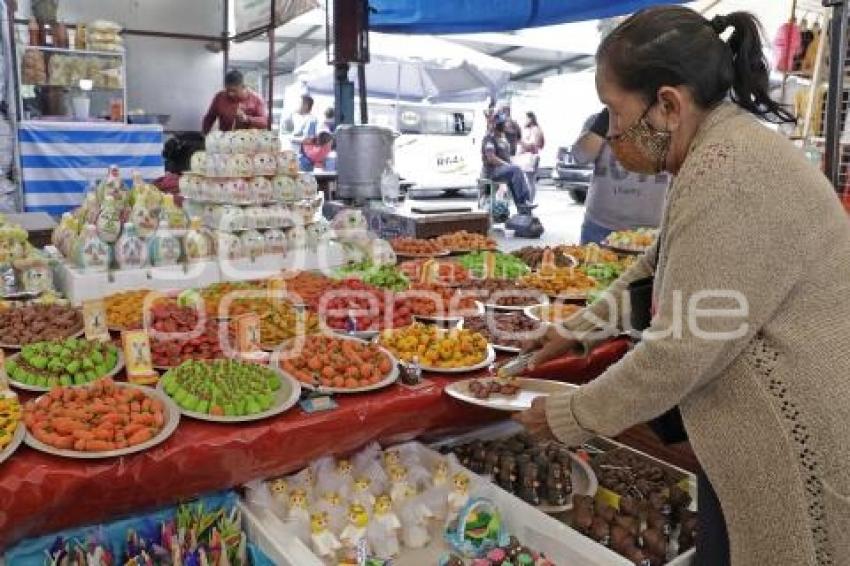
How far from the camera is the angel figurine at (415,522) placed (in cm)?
185

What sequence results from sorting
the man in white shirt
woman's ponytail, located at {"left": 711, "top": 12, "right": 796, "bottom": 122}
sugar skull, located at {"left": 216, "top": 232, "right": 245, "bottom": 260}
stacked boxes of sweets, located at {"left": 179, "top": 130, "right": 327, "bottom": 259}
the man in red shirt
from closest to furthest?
woman's ponytail, located at {"left": 711, "top": 12, "right": 796, "bottom": 122}
sugar skull, located at {"left": 216, "top": 232, "right": 245, "bottom": 260}
stacked boxes of sweets, located at {"left": 179, "top": 130, "right": 327, "bottom": 259}
the man in red shirt
the man in white shirt

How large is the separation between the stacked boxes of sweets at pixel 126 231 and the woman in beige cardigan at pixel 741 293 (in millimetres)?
2073

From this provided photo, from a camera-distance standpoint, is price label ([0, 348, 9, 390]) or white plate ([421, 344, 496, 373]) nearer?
price label ([0, 348, 9, 390])

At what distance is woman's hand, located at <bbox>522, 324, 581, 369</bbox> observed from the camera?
2006 millimetres

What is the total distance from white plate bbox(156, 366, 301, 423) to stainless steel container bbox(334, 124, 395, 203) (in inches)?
124

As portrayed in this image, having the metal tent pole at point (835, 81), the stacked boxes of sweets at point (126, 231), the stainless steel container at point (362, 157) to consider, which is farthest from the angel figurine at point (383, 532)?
the stainless steel container at point (362, 157)

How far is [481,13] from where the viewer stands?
5699mm

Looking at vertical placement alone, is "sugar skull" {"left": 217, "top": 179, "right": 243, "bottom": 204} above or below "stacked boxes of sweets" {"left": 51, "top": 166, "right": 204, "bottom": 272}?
above

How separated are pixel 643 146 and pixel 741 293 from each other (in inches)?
13.2

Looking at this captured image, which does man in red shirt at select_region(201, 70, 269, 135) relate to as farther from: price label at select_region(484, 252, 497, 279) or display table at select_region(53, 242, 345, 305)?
price label at select_region(484, 252, 497, 279)

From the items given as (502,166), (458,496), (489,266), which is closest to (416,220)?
(489,266)

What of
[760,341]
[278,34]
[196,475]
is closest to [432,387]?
[196,475]

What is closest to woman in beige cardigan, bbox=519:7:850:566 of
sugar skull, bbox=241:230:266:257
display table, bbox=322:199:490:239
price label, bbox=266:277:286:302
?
price label, bbox=266:277:286:302

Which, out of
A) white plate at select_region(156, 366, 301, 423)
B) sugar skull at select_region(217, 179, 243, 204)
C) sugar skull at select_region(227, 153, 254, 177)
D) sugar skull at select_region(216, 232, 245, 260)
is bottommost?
white plate at select_region(156, 366, 301, 423)
